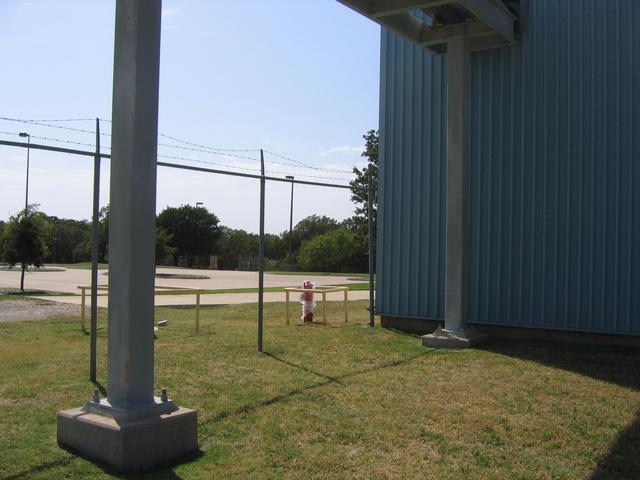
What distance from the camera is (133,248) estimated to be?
4.75 metres

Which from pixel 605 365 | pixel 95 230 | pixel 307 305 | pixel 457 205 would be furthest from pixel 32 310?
pixel 605 365

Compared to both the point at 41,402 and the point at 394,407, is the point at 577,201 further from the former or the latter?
the point at 41,402

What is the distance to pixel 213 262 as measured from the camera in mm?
55750

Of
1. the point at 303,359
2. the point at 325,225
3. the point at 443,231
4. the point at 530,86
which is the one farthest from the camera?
the point at 325,225

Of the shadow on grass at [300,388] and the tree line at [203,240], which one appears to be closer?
the shadow on grass at [300,388]

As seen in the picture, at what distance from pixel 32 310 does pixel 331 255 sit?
38.6m

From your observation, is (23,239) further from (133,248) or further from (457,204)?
→ (133,248)

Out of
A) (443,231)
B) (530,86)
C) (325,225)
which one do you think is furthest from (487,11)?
(325,225)

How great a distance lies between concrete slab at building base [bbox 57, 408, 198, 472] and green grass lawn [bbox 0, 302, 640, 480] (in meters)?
0.11

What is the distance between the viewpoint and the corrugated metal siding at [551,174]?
10.1m

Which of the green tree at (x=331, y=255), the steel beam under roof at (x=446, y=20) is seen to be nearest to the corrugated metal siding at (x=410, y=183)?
the steel beam under roof at (x=446, y=20)

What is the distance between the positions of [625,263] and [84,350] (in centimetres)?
855

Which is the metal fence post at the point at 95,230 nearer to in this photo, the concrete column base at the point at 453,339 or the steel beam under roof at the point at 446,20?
the steel beam under roof at the point at 446,20

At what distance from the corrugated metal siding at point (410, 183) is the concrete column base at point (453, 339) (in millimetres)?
1579
